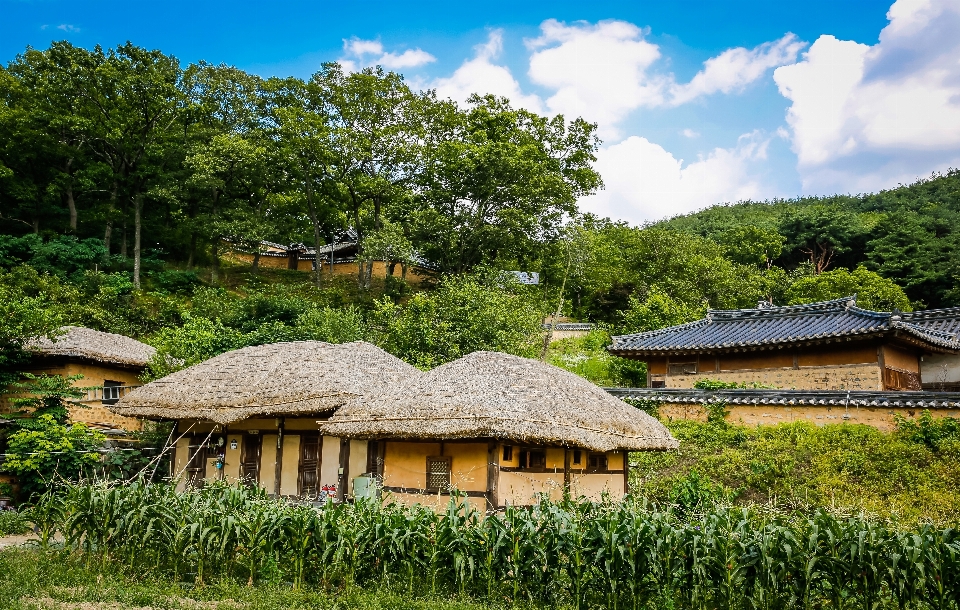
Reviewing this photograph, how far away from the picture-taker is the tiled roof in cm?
1673

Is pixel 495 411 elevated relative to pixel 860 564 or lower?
elevated

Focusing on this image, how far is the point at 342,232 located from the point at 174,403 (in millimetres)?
29820

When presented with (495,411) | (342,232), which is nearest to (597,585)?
(495,411)

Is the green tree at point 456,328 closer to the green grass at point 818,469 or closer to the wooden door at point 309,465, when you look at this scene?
the wooden door at point 309,465

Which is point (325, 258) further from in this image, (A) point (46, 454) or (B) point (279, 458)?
(B) point (279, 458)

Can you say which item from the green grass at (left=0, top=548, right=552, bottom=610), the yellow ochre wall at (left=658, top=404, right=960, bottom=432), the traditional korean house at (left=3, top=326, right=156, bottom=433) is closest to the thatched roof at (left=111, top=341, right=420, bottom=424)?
the traditional korean house at (left=3, top=326, right=156, bottom=433)

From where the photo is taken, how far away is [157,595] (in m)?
8.64

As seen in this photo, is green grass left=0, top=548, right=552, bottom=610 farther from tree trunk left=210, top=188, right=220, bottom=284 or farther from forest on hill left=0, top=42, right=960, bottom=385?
tree trunk left=210, top=188, right=220, bottom=284

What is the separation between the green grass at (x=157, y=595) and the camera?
27.0 ft

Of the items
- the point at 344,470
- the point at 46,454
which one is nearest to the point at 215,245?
the point at 46,454

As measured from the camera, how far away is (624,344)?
81.3ft


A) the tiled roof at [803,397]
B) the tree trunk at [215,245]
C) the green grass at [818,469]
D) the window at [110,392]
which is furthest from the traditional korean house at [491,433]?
the tree trunk at [215,245]

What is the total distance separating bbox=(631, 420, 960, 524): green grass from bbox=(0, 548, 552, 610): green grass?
8.06 m

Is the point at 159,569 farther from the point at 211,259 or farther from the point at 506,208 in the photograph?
the point at 211,259
